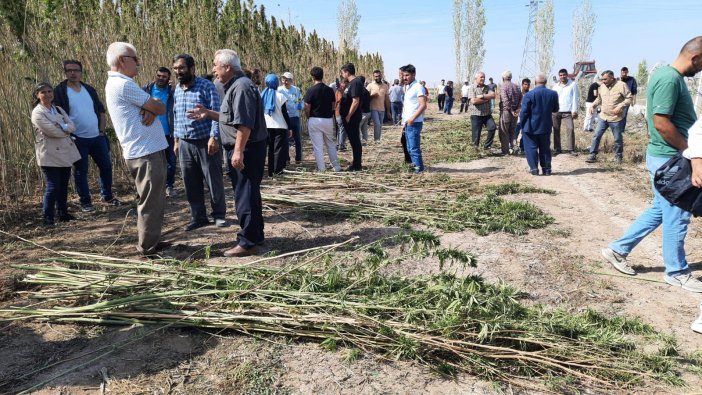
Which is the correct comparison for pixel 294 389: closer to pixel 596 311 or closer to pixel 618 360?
pixel 618 360

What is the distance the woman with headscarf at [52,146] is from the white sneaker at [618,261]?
19.7 ft

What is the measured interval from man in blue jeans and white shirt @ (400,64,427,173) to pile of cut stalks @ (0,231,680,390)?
15.2 ft

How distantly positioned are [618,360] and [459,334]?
0.91 metres

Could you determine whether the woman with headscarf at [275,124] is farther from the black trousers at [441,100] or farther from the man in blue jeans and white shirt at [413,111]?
the black trousers at [441,100]

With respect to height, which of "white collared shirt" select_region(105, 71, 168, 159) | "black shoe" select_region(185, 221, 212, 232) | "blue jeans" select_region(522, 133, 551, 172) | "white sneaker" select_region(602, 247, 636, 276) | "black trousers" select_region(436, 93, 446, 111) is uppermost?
"black trousers" select_region(436, 93, 446, 111)

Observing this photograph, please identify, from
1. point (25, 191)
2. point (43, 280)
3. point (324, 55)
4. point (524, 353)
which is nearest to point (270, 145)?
point (25, 191)

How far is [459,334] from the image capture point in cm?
287

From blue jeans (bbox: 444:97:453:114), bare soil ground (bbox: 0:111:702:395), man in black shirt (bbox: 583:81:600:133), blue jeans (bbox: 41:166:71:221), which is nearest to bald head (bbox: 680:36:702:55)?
bare soil ground (bbox: 0:111:702:395)

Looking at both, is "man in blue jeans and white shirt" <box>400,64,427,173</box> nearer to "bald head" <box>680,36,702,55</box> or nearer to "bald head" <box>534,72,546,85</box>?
"bald head" <box>534,72,546,85</box>

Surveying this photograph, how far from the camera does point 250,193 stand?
4512mm

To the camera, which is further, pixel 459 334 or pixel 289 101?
pixel 289 101

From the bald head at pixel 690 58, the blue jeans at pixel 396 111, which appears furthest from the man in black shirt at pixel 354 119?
the blue jeans at pixel 396 111

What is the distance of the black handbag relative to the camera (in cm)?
341

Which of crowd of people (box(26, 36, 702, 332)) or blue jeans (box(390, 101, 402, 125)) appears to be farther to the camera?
blue jeans (box(390, 101, 402, 125))
